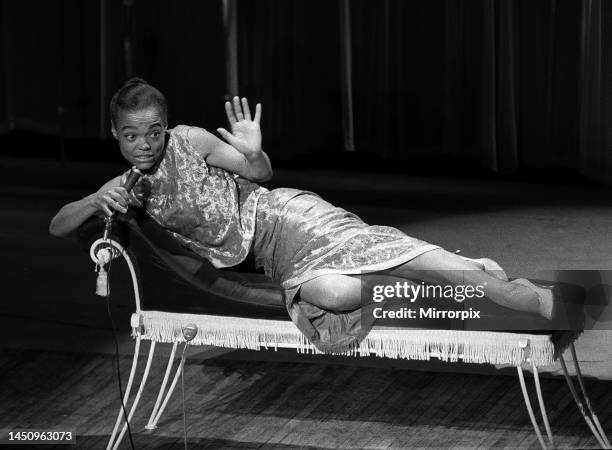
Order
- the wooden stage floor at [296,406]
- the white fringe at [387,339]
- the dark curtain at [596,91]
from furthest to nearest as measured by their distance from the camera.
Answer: the dark curtain at [596,91]
the wooden stage floor at [296,406]
the white fringe at [387,339]

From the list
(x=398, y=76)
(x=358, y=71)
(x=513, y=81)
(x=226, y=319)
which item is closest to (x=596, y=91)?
(x=513, y=81)

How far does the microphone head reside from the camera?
3502mm

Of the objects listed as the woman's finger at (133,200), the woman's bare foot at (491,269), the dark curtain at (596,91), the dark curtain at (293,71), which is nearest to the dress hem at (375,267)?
the woman's bare foot at (491,269)

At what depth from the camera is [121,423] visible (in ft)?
12.0

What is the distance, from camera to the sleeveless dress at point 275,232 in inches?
134

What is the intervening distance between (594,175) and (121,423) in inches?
185

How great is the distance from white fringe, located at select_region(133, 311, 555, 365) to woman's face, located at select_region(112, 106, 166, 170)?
461 millimetres

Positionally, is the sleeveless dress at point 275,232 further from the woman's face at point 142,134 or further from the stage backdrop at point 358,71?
the stage backdrop at point 358,71

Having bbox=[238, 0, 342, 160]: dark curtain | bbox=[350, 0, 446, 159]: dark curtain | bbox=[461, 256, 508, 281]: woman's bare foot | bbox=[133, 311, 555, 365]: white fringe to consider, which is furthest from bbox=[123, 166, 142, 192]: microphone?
bbox=[238, 0, 342, 160]: dark curtain

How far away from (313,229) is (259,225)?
0.55 feet

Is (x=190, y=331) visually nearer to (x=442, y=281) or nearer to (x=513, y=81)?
(x=442, y=281)

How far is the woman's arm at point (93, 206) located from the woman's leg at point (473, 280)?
768 mm

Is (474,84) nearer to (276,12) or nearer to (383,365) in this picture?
(276,12)

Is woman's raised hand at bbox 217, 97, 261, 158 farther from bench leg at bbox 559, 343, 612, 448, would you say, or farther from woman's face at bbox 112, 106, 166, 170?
bench leg at bbox 559, 343, 612, 448
